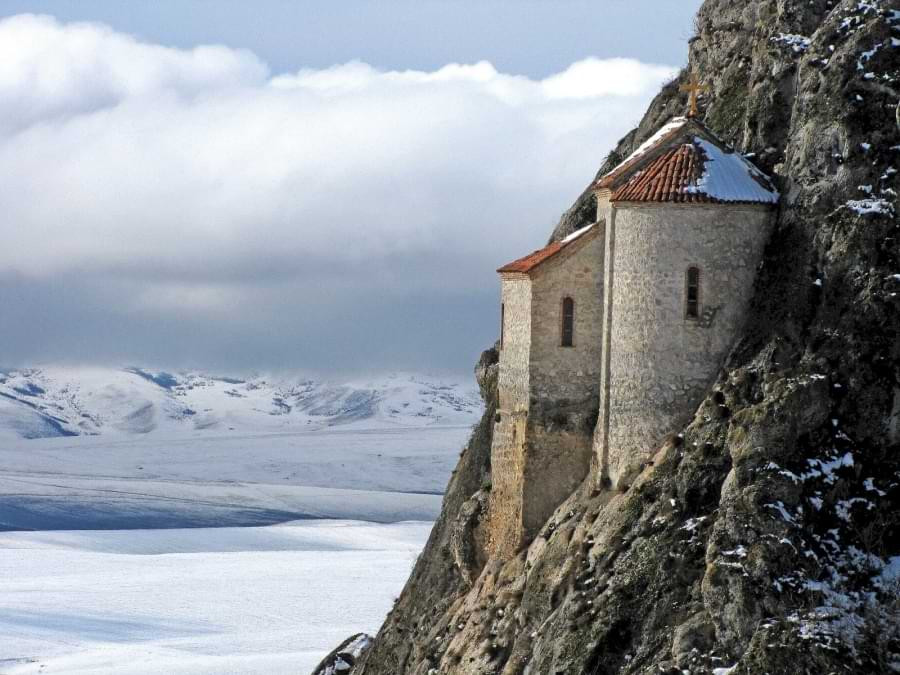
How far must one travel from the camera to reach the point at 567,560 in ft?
106

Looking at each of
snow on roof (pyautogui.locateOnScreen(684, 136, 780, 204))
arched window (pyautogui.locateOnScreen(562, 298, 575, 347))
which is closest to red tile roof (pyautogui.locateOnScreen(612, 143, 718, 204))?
snow on roof (pyautogui.locateOnScreen(684, 136, 780, 204))

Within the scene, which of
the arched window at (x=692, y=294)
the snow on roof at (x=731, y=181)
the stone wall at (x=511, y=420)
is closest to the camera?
the snow on roof at (x=731, y=181)

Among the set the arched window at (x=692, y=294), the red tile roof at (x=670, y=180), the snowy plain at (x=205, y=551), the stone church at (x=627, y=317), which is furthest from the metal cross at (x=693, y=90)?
the snowy plain at (x=205, y=551)

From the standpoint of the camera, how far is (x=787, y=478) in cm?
2864

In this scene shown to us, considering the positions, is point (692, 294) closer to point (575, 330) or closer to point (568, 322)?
point (575, 330)

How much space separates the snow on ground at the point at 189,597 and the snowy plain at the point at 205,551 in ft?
0.45

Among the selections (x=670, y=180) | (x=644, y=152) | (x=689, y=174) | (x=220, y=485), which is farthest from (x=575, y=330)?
(x=220, y=485)

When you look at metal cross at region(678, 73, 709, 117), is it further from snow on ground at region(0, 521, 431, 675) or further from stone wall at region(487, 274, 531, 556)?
snow on ground at region(0, 521, 431, 675)

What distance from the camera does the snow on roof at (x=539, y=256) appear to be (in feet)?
113

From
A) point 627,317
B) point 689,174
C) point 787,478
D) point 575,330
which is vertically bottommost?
point 787,478

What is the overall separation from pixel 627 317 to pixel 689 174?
3514 mm

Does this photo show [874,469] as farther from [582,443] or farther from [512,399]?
[512,399]

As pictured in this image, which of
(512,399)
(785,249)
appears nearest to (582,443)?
(512,399)

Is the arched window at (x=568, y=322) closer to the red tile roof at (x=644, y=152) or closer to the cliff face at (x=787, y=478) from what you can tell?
the red tile roof at (x=644, y=152)
